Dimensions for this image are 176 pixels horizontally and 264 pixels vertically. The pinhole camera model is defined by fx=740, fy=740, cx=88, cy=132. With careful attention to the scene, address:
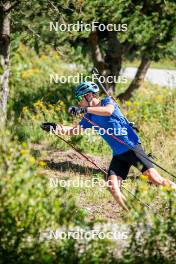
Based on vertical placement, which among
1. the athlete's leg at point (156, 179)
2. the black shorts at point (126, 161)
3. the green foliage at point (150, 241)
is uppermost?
the black shorts at point (126, 161)

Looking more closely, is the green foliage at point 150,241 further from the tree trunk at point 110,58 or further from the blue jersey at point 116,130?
the tree trunk at point 110,58

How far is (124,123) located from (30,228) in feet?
9.54

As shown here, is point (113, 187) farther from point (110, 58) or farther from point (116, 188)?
point (110, 58)

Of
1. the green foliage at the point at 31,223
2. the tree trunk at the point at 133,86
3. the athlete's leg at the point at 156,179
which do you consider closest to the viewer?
the green foliage at the point at 31,223

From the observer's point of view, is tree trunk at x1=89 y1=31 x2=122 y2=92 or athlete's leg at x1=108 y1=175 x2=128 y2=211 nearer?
athlete's leg at x1=108 y1=175 x2=128 y2=211

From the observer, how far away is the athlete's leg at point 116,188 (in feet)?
26.1

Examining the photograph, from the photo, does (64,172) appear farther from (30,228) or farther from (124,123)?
(30,228)

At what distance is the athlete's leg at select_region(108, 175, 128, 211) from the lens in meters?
7.96

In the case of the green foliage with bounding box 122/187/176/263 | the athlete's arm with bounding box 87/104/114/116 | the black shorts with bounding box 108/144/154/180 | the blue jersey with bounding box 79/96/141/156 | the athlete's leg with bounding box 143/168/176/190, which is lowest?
the green foliage with bounding box 122/187/176/263

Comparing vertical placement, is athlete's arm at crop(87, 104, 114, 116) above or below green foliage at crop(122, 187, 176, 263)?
above
